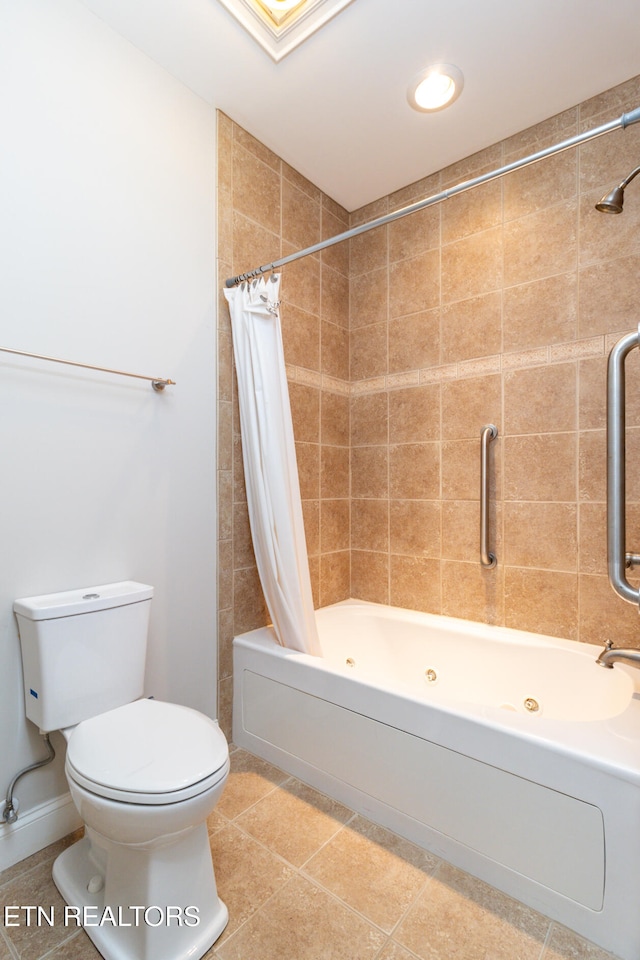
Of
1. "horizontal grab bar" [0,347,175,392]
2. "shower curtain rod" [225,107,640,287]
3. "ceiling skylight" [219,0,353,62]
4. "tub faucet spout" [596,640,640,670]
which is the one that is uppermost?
"ceiling skylight" [219,0,353,62]

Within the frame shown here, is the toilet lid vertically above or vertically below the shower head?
below

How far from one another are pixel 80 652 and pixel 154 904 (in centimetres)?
65

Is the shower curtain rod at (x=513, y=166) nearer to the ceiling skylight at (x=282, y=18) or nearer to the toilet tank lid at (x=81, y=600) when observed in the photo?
the ceiling skylight at (x=282, y=18)

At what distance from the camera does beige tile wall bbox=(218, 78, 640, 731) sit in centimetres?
189

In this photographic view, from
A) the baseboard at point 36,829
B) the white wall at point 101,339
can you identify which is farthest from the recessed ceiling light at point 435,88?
the baseboard at point 36,829

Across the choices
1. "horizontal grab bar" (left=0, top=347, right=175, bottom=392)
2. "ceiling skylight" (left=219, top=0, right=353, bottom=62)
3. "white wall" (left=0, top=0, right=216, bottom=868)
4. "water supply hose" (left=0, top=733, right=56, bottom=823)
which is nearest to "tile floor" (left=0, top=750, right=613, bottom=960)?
"water supply hose" (left=0, top=733, right=56, bottom=823)

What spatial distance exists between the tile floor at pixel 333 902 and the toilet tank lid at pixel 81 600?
0.75 m

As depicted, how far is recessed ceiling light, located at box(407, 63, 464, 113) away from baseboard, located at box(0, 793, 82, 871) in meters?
2.85

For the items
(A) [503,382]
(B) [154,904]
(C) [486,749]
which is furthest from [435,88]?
(B) [154,904]

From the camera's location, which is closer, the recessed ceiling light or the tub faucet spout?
the tub faucet spout

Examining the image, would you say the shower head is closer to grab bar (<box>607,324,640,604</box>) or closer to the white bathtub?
grab bar (<box>607,324,640,604</box>)

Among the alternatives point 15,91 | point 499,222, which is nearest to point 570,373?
point 499,222

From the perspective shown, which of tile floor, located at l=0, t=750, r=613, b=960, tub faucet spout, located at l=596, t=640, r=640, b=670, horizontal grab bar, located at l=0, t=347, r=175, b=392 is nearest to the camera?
tile floor, located at l=0, t=750, r=613, b=960

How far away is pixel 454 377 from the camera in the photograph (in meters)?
2.26
